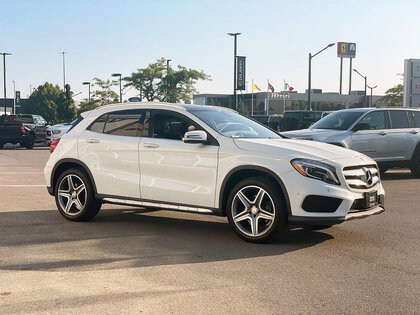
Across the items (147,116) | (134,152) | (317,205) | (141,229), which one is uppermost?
(147,116)

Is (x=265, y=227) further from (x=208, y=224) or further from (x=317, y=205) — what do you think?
(x=208, y=224)

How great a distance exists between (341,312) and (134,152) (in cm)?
395

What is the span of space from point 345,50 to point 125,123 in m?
95.1

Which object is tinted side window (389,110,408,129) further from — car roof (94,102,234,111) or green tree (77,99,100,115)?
green tree (77,99,100,115)

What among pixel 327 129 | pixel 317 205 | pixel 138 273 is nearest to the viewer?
pixel 138 273

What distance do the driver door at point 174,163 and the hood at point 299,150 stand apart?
1.53 ft

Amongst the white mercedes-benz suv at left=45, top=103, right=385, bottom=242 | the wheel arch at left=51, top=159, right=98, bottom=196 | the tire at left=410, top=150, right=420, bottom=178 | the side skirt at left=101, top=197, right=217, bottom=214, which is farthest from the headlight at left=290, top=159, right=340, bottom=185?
the tire at left=410, top=150, right=420, bottom=178

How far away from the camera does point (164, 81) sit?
5978cm

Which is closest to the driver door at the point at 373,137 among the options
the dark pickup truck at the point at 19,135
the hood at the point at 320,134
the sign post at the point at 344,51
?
the hood at the point at 320,134

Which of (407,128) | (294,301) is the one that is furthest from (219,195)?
(407,128)

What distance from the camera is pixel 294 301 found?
437cm

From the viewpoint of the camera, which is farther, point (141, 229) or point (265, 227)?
point (141, 229)

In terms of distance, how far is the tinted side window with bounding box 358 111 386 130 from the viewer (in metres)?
13.4

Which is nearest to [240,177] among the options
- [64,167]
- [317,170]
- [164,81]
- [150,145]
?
[317,170]
